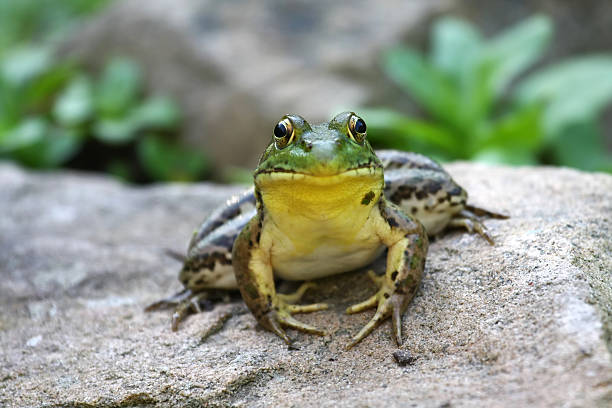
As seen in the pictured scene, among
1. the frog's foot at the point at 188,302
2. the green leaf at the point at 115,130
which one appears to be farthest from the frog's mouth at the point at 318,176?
the green leaf at the point at 115,130

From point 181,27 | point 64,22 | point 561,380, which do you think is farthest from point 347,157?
point 64,22

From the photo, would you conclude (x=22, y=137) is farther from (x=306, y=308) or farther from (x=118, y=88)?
(x=306, y=308)

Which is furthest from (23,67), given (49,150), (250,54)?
(250,54)

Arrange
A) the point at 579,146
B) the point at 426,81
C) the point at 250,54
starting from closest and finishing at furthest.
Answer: the point at 579,146 → the point at 426,81 → the point at 250,54

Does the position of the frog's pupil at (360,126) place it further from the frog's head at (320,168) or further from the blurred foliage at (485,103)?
the blurred foliage at (485,103)

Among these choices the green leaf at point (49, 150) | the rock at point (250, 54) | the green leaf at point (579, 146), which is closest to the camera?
the green leaf at point (579, 146)

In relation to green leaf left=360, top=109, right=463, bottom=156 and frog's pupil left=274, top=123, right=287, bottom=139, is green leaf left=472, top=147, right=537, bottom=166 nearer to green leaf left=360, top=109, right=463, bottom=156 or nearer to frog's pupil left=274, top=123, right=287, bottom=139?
green leaf left=360, top=109, right=463, bottom=156
